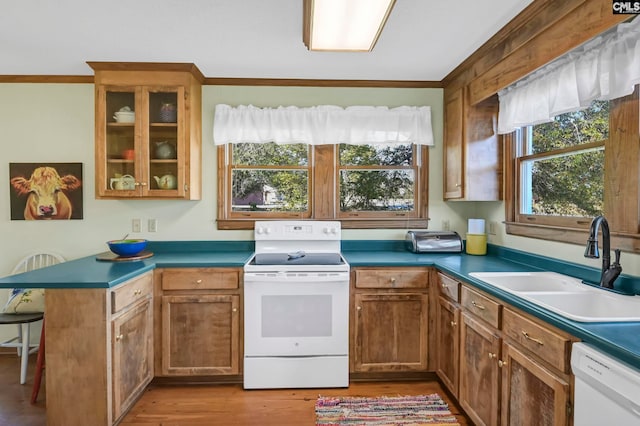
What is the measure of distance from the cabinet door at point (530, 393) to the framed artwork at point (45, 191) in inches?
128

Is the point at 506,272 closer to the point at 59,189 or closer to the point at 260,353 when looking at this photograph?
the point at 260,353

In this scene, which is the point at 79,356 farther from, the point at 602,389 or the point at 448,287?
the point at 602,389

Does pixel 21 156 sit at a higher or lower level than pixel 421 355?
higher

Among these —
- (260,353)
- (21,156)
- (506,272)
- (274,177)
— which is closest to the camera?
(506,272)

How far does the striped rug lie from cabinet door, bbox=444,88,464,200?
1517 millimetres

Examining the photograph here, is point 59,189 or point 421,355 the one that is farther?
point 59,189

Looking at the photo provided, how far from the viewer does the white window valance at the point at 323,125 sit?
9.53ft

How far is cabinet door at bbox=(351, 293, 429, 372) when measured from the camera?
2.48 m

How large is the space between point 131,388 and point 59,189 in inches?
70.5

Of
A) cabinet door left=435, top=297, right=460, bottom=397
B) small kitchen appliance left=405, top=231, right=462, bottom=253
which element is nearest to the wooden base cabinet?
cabinet door left=435, top=297, right=460, bottom=397

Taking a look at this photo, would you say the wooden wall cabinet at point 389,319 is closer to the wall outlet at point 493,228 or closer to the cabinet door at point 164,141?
the wall outlet at point 493,228

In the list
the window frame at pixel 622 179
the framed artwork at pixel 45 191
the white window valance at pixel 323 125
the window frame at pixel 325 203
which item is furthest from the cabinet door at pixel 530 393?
the framed artwork at pixel 45 191

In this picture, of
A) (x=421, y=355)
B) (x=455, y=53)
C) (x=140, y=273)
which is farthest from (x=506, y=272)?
(x=140, y=273)

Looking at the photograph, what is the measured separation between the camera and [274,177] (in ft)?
10.0
